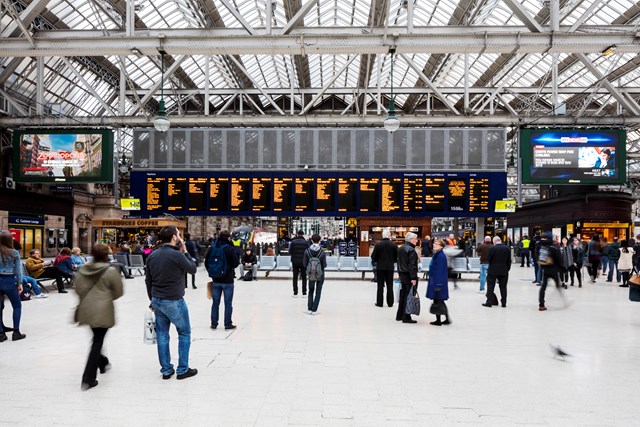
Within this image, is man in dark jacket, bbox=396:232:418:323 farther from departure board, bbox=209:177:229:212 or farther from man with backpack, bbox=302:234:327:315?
departure board, bbox=209:177:229:212

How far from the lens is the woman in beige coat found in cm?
499

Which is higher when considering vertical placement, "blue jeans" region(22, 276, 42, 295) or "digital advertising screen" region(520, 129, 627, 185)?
"digital advertising screen" region(520, 129, 627, 185)

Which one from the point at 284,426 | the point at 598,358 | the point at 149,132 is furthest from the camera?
the point at 149,132

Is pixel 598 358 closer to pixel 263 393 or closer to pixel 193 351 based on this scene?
pixel 263 393

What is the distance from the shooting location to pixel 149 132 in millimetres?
22609

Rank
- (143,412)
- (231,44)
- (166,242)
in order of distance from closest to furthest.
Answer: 1. (143,412)
2. (166,242)
3. (231,44)

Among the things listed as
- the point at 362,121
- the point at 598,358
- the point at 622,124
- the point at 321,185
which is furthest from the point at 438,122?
the point at 598,358

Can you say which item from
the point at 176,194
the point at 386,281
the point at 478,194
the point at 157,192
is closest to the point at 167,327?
the point at 386,281

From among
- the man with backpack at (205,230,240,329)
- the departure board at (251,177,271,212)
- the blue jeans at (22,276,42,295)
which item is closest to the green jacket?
the man with backpack at (205,230,240,329)

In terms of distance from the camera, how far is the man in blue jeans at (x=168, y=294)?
5.23 metres

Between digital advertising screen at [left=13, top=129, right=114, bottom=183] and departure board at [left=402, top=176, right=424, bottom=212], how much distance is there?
1213cm

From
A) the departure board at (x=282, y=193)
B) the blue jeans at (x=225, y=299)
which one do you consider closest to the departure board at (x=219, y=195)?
the departure board at (x=282, y=193)

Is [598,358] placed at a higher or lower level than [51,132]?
lower

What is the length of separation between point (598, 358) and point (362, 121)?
610 inches
